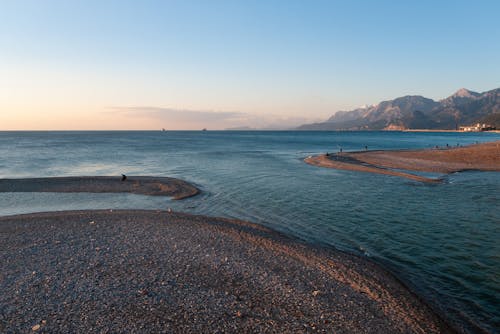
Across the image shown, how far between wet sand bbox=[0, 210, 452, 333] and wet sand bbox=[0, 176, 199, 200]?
14.2 m

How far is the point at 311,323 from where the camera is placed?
1005cm

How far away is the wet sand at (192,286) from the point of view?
1009 cm

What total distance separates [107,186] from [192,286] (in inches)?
1115

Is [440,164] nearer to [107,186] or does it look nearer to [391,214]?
[391,214]

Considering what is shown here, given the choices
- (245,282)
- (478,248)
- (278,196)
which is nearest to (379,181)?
(278,196)

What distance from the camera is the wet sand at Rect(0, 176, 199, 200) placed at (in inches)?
1320

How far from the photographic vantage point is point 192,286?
40.6 feet

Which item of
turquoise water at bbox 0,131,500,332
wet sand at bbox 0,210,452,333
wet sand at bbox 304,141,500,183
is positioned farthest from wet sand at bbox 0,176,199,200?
wet sand at bbox 304,141,500,183

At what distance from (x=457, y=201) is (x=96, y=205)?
33472mm

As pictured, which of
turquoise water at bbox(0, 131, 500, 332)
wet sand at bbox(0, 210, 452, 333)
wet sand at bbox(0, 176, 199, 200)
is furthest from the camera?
wet sand at bbox(0, 176, 199, 200)

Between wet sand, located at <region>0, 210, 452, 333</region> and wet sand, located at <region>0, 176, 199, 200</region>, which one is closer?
wet sand, located at <region>0, 210, 452, 333</region>

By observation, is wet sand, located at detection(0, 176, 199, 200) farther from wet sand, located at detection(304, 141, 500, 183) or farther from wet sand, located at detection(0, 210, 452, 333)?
wet sand, located at detection(304, 141, 500, 183)

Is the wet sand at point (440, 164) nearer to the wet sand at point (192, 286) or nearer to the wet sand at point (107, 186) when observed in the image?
the wet sand at point (107, 186)

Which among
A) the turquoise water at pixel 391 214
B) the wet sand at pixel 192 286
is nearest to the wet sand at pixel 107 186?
the turquoise water at pixel 391 214
